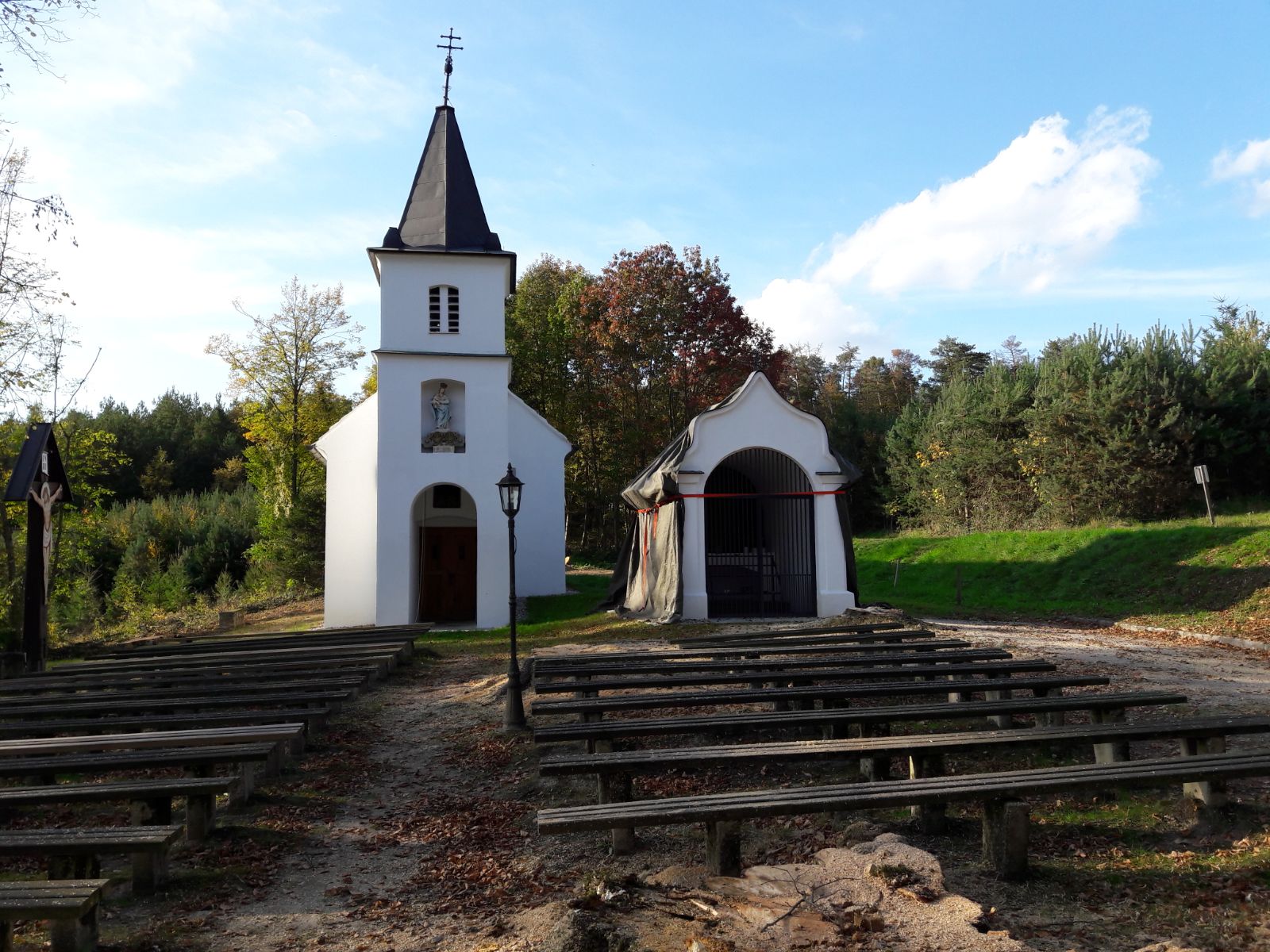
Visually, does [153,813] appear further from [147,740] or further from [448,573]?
[448,573]

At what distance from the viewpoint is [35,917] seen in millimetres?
3291

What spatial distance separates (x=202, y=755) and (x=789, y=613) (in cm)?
1193

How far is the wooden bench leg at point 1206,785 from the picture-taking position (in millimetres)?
4848

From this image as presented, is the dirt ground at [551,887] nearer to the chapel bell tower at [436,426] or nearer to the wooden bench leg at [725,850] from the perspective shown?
the wooden bench leg at [725,850]

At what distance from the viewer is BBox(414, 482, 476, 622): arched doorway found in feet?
67.3

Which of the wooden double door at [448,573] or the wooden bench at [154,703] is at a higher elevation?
the wooden double door at [448,573]

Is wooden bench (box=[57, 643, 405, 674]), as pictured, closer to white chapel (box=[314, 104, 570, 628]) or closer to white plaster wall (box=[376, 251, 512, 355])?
white chapel (box=[314, 104, 570, 628])

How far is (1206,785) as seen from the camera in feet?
16.0

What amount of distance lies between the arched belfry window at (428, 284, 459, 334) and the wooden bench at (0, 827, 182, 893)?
51.0ft

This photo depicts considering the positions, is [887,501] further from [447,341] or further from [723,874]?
[723,874]

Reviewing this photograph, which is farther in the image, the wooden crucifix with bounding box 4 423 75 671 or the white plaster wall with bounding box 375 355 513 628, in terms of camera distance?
the white plaster wall with bounding box 375 355 513 628

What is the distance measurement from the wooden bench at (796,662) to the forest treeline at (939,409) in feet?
60.3

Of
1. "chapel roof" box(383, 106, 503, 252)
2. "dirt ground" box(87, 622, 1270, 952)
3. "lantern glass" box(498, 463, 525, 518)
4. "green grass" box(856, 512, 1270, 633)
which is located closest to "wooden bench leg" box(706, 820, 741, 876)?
"dirt ground" box(87, 622, 1270, 952)

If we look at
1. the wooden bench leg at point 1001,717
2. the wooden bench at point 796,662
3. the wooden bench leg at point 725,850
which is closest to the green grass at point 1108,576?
the wooden bench at point 796,662
